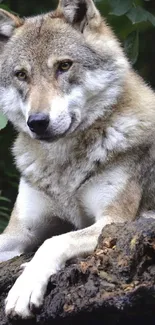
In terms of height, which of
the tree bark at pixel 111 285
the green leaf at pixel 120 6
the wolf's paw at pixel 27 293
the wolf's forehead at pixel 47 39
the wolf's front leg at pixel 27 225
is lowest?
the wolf's front leg at pixel 27 225

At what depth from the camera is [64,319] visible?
159 inches

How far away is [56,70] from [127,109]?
667 millimetres

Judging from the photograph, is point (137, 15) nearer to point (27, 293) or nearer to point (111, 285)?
point (27, 293)

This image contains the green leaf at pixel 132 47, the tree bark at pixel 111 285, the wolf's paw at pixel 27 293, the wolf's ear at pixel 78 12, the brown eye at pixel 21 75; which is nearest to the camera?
the tree bark at pixel 111 285

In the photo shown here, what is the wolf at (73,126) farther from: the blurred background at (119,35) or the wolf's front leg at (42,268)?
the blurred background at (119,35)

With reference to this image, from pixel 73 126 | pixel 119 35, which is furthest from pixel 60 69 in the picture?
pixel 119 35

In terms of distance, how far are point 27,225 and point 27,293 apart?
1.72 metres

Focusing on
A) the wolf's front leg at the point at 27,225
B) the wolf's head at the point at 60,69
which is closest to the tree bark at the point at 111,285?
the wolf's head at the point at 60,69

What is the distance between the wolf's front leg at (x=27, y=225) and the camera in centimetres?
588

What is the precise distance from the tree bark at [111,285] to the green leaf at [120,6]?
3119 mm

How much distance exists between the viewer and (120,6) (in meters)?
6.95

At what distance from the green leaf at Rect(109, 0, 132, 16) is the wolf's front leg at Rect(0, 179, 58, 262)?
1.88 metres

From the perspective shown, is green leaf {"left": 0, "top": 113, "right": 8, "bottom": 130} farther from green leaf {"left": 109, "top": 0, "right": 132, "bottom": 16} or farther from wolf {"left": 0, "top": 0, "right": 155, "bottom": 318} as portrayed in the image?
green leaf {"left": 109, "top": 0, "right": 132, "bottom": 16}

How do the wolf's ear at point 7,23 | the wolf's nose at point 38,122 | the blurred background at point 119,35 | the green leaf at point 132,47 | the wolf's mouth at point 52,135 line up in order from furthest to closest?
the green leaf at point 132,47 → the blurred background at point 119,35 → the wolf's ear at point 7,23 → the wolf's mouth at point 52,135 → the wolf's nose at point 38,122
